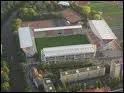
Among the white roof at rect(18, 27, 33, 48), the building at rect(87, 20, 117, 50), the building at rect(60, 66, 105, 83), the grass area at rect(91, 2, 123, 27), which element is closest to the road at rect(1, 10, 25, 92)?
the white roof at rect(18, 27, 33, 48)

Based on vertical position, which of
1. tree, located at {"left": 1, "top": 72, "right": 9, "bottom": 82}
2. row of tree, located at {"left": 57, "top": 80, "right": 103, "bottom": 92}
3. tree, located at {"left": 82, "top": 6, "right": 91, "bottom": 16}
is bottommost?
row of tree, located at {"left": 57, "top": 80, "right": 103, "bottom": 92}

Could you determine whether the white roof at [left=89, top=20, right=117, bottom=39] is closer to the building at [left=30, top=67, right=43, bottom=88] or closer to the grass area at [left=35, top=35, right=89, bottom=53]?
the grass area at [left=35, top=35, right=89, bottom=53]

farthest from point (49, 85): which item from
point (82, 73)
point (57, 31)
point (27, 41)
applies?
point (57, 31)

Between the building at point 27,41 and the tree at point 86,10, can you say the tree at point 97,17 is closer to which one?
the tree at point 86,10

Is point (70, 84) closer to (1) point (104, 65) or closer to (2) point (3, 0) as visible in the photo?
(1) point (104, 65)

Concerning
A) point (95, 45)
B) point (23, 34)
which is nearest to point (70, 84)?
point (95, 45)
